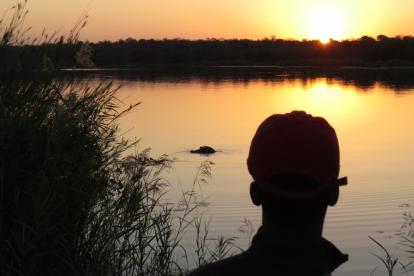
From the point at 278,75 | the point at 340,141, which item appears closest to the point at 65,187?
the point at 340,141

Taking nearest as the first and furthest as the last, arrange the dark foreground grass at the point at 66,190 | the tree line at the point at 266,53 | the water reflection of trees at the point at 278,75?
the dark foreground grass at the point at 66,190, the water reflection of trees at the point at 278,75, the tree line at the point at 266,53

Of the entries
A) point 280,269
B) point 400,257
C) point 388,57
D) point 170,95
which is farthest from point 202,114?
point 388,57

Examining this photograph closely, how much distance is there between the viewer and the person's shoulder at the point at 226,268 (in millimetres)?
1732

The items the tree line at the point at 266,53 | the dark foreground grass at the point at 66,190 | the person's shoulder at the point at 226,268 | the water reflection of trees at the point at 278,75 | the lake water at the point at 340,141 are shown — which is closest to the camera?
the person's shoulder at the point at 226,268

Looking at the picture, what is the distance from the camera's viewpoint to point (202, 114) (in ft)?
92.5

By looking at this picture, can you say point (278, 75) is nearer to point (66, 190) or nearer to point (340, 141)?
point (340, 141)

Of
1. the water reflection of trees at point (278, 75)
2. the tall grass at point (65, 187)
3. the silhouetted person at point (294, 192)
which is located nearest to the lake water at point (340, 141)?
the tall grass at point (65, 187)

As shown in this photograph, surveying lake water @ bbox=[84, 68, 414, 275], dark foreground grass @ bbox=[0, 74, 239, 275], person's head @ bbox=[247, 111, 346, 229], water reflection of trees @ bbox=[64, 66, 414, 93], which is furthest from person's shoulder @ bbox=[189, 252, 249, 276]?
water reflection of trees @ bbox=[64, 66, 414, 93]

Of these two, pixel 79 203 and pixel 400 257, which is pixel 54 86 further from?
pixel 400 257

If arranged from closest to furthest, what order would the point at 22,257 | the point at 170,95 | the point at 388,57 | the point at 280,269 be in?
the point at 280,269 < the point at 22,257 < the point at 170,95 < the point at 388,57

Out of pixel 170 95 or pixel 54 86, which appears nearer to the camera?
pixel 54 86

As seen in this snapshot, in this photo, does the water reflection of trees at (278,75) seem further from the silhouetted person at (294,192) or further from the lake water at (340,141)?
the silhouetted person at (294,192)

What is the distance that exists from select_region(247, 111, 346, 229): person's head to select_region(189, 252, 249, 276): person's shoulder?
0.49ft

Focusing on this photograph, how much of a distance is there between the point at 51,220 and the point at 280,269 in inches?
149
